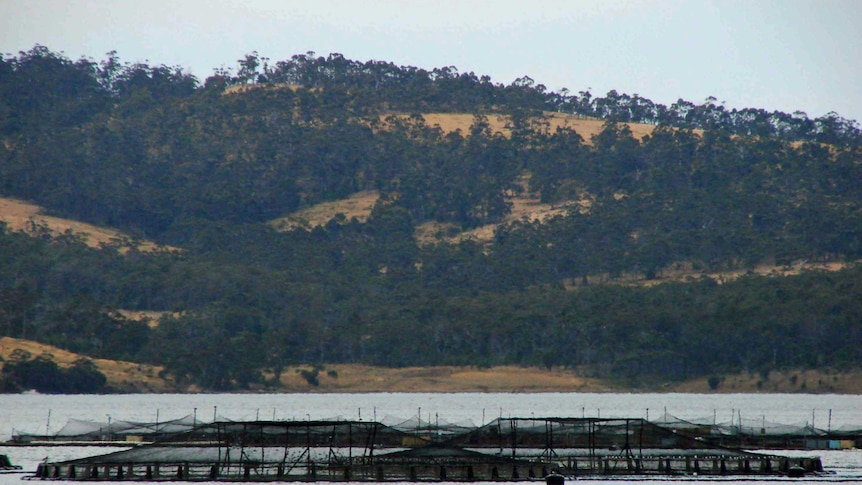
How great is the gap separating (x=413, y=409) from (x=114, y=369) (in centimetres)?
6137

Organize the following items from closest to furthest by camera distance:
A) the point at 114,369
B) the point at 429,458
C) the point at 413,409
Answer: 1. the point at 429,458
2. the point at 413,409
3. the point at 114,369

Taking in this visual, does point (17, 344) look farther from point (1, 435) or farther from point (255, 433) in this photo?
point (255, 433)

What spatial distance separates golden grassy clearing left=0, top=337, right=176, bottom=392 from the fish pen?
121178mm

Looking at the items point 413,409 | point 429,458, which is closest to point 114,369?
point 413,409

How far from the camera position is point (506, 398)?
185875 millimetres

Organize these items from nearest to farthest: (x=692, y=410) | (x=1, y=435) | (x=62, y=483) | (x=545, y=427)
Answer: (x=62, y=483)
(x=545, y=427)
(x=1, y=435)
(x=692, y=410)

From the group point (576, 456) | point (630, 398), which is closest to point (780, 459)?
point (576, 456)

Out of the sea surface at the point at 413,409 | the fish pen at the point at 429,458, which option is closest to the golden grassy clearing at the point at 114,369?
the sea surface at the point at 413,409

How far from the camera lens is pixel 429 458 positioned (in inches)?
2633

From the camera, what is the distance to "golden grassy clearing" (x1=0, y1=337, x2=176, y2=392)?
192000 mm

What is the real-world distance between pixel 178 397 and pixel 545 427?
12710 cm

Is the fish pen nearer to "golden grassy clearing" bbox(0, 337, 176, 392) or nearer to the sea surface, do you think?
the sea surface

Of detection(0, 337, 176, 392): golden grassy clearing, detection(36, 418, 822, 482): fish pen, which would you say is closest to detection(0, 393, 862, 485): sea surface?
detection(0, 337, 176, 392): golden grassy clearing

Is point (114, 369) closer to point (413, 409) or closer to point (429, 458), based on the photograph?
point (413, 409)
